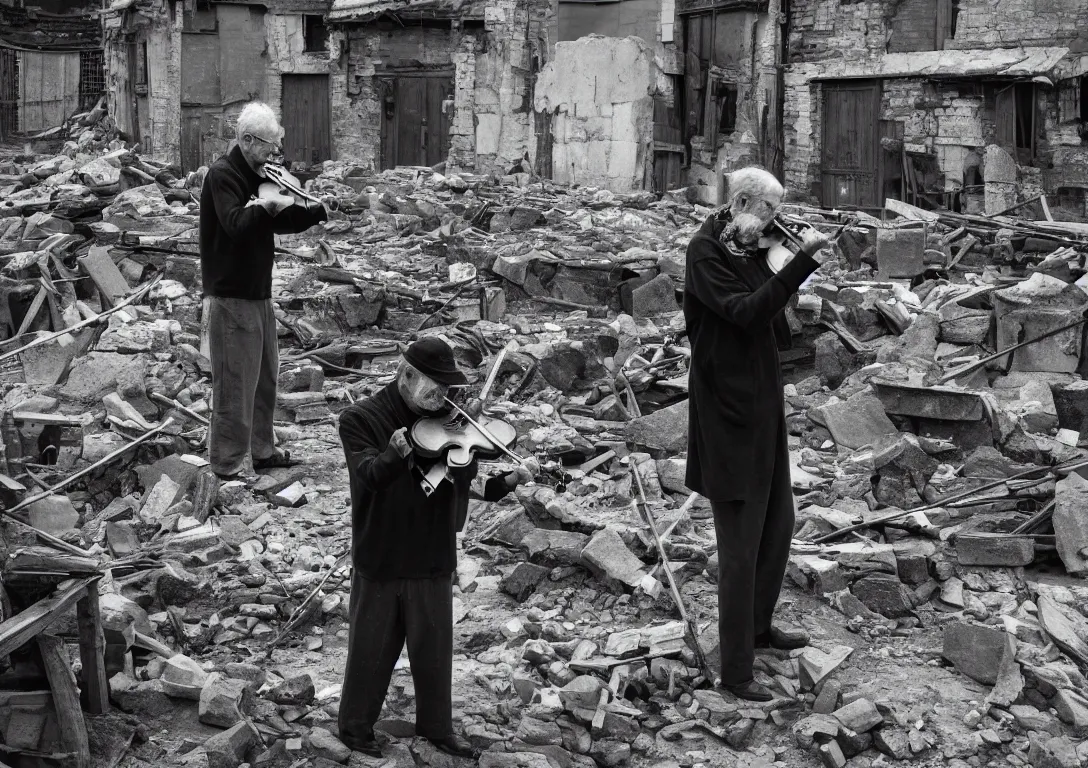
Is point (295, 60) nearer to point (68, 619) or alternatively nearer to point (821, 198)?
point (821, 198)

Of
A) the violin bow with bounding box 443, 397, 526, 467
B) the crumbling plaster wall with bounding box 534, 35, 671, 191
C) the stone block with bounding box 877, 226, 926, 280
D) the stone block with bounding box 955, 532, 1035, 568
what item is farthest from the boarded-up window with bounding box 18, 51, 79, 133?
the violin bow with bounding box 443, 397, 526, 467

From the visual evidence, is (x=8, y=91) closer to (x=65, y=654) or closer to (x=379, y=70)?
(x=379, y=70)

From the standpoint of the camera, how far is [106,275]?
11070mm

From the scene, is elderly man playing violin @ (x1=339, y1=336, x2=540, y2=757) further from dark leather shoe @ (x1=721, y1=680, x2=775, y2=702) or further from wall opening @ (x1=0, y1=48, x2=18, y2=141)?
wall opening @ (x1=0, y1=48, x2=18, y2=141)

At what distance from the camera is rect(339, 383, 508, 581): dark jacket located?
3.66 m

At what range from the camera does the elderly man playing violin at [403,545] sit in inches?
143

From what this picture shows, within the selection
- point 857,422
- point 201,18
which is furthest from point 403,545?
point 201,18

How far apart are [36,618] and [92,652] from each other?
34cm

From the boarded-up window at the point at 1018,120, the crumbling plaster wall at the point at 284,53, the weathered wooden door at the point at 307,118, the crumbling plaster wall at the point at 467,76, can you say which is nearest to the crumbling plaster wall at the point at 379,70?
the crumbling plaster wall at the point at 467,76

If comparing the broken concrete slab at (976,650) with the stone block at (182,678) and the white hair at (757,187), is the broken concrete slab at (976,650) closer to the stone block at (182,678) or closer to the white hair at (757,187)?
the white hair at (757,187)

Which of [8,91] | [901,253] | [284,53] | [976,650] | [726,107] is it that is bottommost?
[976,650]

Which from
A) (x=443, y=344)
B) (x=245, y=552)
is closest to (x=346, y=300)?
(x=245, y=552)

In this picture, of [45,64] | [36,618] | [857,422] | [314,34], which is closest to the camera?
[36,618]

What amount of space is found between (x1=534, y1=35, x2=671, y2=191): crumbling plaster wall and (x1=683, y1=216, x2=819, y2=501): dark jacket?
1755 centimetres
